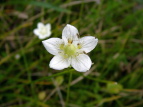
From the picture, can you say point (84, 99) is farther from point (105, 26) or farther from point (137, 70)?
point (105, 26)

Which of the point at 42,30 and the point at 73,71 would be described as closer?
the point at 73,71

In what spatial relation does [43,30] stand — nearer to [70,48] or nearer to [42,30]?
[42,30]

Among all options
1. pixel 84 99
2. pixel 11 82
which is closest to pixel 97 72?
pixel 84 99

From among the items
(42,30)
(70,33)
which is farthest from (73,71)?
(70,33)

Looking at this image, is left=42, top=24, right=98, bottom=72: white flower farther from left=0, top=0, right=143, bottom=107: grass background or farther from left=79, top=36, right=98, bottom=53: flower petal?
left=0, top=0, right=143, bottom=107: grass background

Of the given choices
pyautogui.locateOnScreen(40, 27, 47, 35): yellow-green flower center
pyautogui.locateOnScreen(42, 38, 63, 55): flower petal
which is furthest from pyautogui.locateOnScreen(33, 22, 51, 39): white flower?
pyautogui.locateOnScreen(42, 38, 63, 55): flower petal
